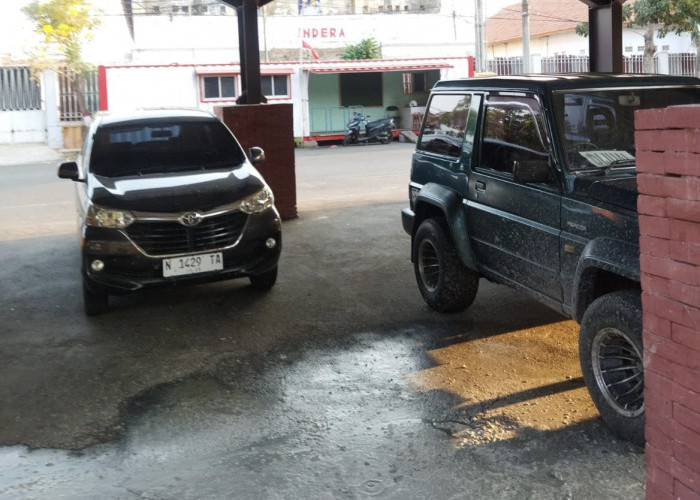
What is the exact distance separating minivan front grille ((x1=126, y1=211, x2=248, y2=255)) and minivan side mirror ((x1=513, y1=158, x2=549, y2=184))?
269 centimetres

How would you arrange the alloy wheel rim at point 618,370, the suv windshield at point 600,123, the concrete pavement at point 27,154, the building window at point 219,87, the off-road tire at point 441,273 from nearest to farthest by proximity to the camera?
1. the alloy wheel rim at point 618,370
2. the suv windshield at point 600,123
3. the off-road tire at point 441,273
4. the concrete pavement at point 27,154
5. the building window at point 219,87

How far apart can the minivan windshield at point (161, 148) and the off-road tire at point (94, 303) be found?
1064 mm

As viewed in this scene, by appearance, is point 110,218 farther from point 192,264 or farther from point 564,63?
point 564,63

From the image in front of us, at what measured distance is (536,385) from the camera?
15.9 ft

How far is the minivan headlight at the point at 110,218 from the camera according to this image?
242 inches

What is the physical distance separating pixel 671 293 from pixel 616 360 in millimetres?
1641

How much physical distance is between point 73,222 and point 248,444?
8.64m

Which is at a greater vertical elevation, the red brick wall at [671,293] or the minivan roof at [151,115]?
the minivan roof at [151,115]

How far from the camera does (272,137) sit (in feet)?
36.9

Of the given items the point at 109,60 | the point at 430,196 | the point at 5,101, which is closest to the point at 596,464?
the point at 430,196

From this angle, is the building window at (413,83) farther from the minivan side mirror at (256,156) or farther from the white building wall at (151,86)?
the minivan side mirror at (256,156)

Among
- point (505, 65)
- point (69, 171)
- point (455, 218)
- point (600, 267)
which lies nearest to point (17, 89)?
point (505, 65)

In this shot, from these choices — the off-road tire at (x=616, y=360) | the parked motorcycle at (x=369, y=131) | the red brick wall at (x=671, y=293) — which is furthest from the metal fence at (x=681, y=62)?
the red brick wall at (x=671, y=293)

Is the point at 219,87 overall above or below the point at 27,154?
above
